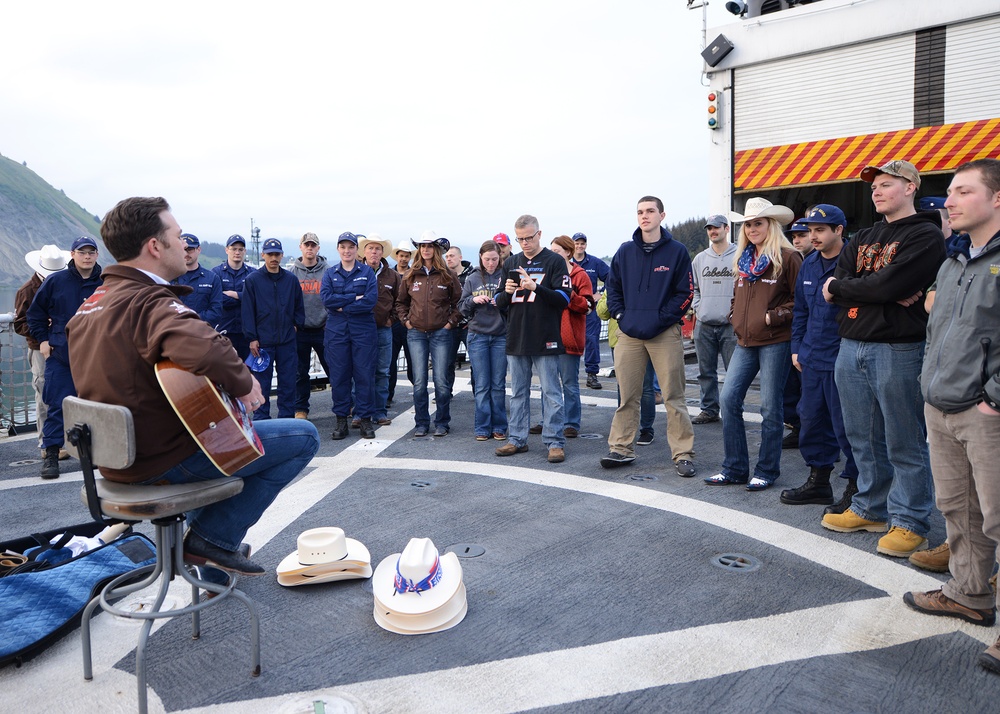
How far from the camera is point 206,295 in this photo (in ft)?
25.4

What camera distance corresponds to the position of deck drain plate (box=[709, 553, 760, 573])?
3.73 m

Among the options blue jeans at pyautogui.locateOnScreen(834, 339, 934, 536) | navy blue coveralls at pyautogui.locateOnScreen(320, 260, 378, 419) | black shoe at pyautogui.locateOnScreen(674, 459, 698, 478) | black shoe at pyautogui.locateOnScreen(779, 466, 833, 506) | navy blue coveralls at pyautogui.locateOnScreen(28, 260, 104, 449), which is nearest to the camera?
blue jeans at pyautogui.locateOnScreen(834, 339, 934, 536)

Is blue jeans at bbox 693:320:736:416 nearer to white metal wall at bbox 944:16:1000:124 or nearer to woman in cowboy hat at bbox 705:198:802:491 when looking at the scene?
woman in cowboy hat at bbox 705:198:802:491

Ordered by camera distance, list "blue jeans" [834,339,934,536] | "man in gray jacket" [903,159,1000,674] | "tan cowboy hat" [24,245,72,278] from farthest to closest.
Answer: "tan cowboy hat" [24,245,72,278]
"blue jeans" [834,339,934,536]
"man in gray jacket" [903,159,1000,674]

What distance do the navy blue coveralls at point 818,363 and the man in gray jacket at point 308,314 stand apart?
5.34 m

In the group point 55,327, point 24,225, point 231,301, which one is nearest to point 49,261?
point 55,327

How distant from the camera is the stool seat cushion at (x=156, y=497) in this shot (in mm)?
2494

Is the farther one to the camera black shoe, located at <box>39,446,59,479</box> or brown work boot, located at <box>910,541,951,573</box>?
black shoe, located at <box>39,446,59,479</box>

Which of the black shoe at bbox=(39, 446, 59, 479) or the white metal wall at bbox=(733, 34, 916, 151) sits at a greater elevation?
the white metal wall at bbox=(733, 34, 916, 151)

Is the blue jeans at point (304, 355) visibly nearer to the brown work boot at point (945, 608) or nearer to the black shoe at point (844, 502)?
the black shoe at point (844, 502)

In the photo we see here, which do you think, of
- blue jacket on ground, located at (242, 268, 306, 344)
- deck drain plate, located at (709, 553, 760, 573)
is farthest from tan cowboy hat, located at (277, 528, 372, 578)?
blue jacket on ground, located at (242, 268, 306, 344)

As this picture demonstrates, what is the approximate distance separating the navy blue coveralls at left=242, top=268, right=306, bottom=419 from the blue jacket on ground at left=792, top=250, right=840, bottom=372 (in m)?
5.12

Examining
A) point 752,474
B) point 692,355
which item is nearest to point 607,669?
Result: point 752,474

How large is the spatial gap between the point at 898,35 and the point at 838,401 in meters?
4.49
